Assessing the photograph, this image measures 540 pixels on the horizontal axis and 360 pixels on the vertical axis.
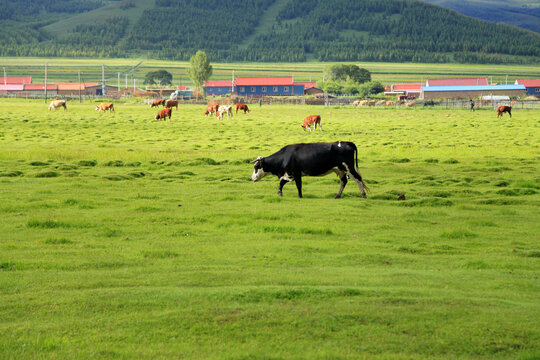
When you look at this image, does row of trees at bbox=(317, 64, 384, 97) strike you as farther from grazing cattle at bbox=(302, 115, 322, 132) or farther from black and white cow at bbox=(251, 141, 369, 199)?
black and white cow at bbox=(251, 141, 369, 199)

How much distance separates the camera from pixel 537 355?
547 centimetres

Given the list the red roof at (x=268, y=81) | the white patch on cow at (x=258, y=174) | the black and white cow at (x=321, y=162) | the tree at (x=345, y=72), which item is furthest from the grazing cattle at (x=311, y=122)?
the tree at (x=345, y=72)

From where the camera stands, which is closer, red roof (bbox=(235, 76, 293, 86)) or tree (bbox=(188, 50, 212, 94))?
red roof (bbox=(235, 76, 293, 86))

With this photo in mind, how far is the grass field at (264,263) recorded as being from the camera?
589cm

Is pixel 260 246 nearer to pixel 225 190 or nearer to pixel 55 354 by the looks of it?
pixel 55 354

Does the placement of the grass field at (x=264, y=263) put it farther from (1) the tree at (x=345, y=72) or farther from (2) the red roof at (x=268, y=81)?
(1) the tree at (x=345, y=72)

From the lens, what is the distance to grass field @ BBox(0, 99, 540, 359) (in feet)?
19.3

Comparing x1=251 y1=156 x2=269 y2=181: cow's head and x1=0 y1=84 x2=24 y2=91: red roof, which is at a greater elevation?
x1=0 y1=84 x2=24 y2=91: red roof

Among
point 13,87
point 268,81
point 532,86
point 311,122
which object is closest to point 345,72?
point 268,81

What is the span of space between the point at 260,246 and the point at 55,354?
498 cm

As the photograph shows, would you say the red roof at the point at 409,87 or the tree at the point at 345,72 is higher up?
the tree at the point at 345,72

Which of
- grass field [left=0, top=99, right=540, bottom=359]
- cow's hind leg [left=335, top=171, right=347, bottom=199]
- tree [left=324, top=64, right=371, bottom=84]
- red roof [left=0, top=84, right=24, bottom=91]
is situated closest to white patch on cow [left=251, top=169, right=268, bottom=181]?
grass field [left=0, top=99, right=540, bottom=359]

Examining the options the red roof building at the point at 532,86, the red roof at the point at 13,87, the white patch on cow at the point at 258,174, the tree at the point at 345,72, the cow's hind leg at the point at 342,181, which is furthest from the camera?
the tree at the point at 345,72

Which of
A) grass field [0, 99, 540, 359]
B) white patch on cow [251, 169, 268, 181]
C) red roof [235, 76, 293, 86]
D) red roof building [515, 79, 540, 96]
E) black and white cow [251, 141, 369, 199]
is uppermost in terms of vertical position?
red roof building [515, 79, 540, 96]
